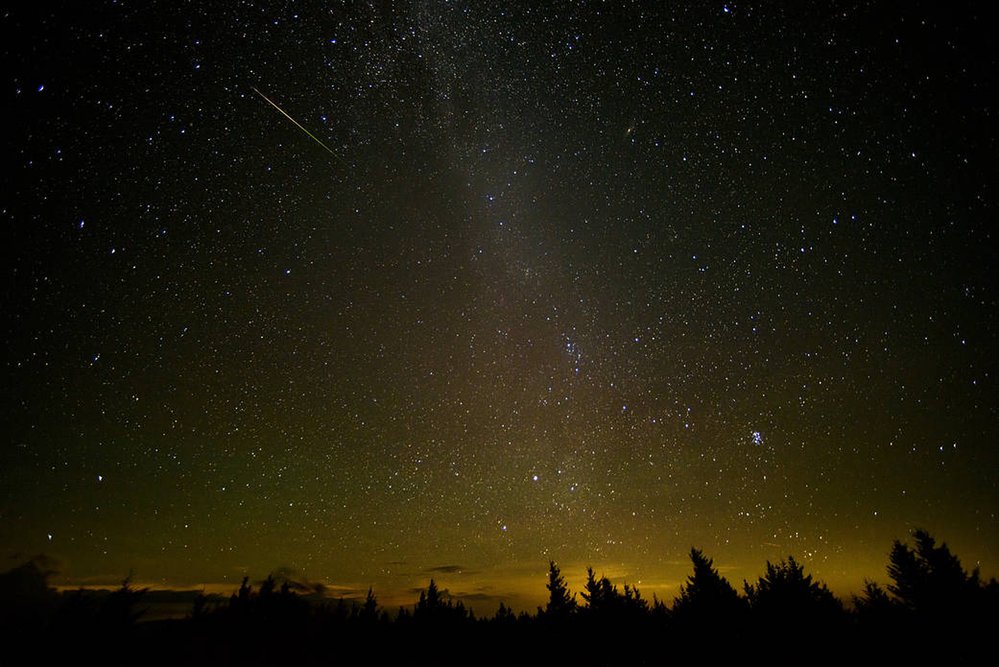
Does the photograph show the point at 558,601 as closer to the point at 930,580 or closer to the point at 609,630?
the point at 609,630

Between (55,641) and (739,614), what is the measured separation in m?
45.1

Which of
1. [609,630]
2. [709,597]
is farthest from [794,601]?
[609,630]

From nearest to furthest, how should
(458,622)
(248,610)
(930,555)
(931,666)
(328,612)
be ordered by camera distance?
(931,666)
(930,555)
(458,622)
(248,610)
(328,612)

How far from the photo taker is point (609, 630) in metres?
32.3

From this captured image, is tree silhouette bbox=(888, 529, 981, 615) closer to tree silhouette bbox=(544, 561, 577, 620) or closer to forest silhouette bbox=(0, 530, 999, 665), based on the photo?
forest silhouette bbox=(0, 530, 999, 665)

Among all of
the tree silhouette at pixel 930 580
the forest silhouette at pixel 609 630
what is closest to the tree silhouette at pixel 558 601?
the forest silhouette at pixel 609 630

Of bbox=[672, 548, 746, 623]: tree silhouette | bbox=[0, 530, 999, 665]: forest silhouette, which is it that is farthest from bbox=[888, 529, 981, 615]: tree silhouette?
bbox=[672, 548, 746, 623]: tree silhouette

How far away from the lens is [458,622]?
51031mm

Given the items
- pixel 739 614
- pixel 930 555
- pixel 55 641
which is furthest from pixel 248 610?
pixel 930 555

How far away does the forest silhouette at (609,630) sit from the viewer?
69.0 feet

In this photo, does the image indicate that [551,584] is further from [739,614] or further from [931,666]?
[931,666]

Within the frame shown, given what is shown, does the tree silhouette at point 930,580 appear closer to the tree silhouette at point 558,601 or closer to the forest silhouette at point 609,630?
the forest silhouette at point 609,630

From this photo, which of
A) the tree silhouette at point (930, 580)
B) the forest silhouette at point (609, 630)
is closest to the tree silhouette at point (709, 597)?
the forest silhouette at point (609, 630)

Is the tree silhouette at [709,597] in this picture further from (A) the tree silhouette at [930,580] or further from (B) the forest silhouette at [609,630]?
(A) the tree silhouette at [930,580]
